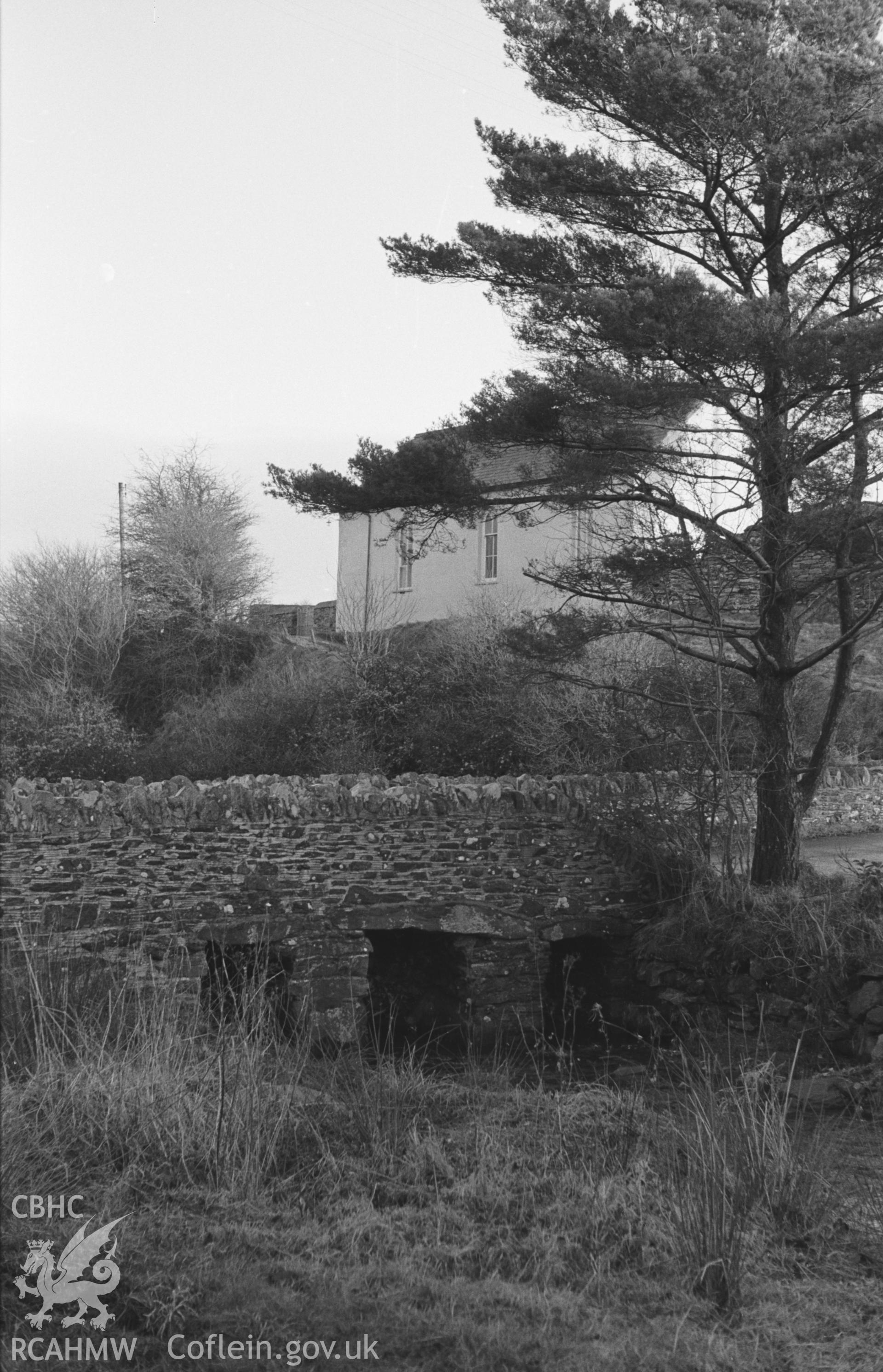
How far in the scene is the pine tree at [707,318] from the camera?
8.80 m

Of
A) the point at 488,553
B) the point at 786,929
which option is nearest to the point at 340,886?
the point at 786,929

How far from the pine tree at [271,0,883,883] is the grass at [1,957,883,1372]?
15.8ft

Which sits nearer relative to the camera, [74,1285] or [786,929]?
[74,1285]

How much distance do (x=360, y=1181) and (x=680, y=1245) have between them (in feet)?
4.74

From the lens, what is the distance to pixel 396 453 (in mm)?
10602

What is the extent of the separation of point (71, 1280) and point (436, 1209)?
1596 millimetres

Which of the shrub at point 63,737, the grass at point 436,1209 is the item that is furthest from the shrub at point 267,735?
the grass at point 436,1209

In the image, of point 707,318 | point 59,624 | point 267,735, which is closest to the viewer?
point 707,318

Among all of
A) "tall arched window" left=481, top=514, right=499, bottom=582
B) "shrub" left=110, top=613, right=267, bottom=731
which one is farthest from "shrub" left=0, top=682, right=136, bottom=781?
"tall arched window" left=481, top=514, right=499, bottom=582

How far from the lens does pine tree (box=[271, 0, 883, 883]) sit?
8.80 meters

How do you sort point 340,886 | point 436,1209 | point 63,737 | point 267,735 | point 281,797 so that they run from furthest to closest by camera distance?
point 63,737 < point 267,735 < point 340,886 < point 281,797 < point 436,1209

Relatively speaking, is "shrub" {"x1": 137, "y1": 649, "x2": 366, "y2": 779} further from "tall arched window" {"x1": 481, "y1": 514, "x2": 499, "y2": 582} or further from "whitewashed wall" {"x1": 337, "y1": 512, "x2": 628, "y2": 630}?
"tall arched window" {"x1": 481, "y1": 514, "x2": 499, "y2": 582}

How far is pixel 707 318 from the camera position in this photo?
873cm

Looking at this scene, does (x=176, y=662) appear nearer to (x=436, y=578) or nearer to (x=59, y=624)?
(x=59, y=624)
